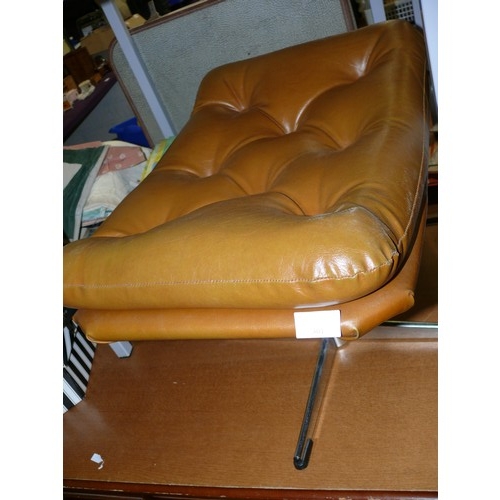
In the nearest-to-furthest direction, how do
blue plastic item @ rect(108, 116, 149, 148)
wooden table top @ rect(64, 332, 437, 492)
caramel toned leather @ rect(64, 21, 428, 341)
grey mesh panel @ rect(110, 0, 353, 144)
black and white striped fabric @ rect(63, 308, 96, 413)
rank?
caramel toned leather @ rect(64, 21, 428, 341), wooden table top @ rect(64, 332, 437, 492), black and white striped fabric @ rect(63, 308, 96, 413), grey mesh panel @ rect(110, 0, 353, 144), blue plastic item @ rect(108, 116, 149, 148)

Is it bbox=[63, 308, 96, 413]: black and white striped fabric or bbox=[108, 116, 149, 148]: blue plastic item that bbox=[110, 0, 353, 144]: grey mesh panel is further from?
bbox=[63, 308, 96, 413]: black and white striped fabric

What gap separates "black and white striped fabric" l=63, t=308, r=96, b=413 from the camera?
988mm

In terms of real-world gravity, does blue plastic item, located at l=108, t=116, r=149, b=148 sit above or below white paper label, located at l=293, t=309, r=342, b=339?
below

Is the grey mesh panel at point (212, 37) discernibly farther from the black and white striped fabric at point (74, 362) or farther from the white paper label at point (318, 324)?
the white paper label at point (318, 324)

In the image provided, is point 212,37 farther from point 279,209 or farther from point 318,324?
point 318,324

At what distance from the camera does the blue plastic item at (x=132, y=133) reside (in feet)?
6.59

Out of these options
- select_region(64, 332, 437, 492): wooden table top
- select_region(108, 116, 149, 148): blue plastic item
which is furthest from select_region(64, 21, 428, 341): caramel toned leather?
select_region(108, 116, 149, 148): blue plastic item

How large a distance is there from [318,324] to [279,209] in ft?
0.59

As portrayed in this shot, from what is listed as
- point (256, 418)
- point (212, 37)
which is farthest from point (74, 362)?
point (212, 37)

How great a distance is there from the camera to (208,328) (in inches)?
27.6

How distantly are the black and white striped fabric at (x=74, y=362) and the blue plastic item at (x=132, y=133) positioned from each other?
3.57 ft

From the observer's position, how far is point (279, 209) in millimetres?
715

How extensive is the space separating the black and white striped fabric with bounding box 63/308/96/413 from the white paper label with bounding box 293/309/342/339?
56cm

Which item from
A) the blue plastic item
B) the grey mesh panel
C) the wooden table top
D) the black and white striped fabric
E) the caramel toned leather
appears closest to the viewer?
the caramel toned leather
